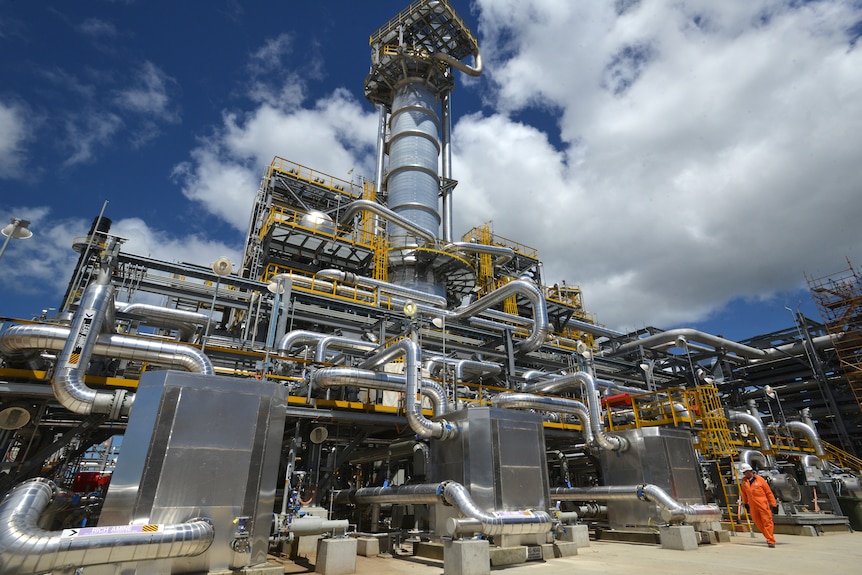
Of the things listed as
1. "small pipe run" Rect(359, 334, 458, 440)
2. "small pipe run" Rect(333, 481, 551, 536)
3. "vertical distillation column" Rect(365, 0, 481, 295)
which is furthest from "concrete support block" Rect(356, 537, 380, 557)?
"vertical distillation column" Rect(365, 0, 481, 295)

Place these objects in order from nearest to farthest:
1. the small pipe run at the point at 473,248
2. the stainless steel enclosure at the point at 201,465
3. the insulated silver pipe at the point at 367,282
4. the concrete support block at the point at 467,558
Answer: the stainless steel enclosure at the point at 201,465, the concrete support block at the point at 467,558, the insulated silver pipe at the point at 367,282, the small pipe run at the point at 473,248

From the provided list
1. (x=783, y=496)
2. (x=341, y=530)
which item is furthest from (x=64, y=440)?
(x=783, y=496)

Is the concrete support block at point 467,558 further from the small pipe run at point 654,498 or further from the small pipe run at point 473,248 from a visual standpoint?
the small pipe run at point 473,248

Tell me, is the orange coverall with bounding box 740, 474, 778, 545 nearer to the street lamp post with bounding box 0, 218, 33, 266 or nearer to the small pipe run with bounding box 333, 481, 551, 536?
the small pipe run with bounding box 333, 481, 551, 536

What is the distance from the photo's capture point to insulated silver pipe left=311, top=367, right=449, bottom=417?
36.1 feet

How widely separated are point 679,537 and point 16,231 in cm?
1605

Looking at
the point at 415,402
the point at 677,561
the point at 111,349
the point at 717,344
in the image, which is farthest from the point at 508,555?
the point at 717,344

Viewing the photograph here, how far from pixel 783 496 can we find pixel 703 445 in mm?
2290

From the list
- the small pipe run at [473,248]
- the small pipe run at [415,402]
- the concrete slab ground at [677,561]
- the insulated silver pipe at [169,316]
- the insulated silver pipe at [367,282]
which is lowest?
the concrete slab ground at [677,561]

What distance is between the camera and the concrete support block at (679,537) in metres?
9.94

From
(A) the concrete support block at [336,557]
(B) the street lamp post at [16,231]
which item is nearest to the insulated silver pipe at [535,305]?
(A) the concrete support block at [336,557]

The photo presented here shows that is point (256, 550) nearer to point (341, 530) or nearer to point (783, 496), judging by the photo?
point (341, 530)

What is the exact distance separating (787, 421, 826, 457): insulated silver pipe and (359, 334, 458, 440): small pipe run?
17742mm

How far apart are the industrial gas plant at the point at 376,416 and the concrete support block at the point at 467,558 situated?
0.09 feet
